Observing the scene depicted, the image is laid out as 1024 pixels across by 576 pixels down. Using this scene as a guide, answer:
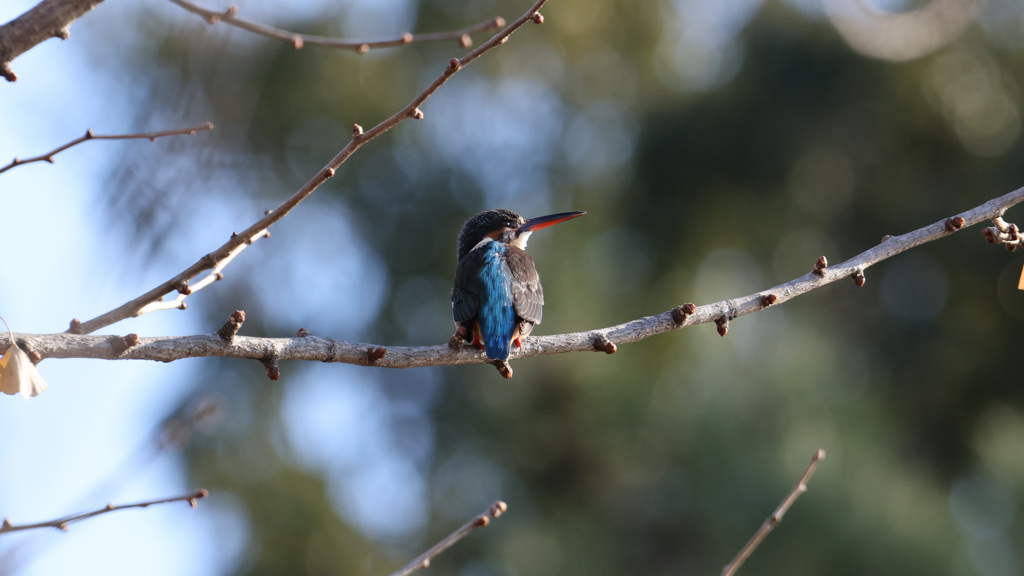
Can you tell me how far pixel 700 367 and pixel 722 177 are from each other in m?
4.28

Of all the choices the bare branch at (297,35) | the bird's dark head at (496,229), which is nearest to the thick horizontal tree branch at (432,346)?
the bare branch at (297,35)

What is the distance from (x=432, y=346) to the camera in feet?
9.40

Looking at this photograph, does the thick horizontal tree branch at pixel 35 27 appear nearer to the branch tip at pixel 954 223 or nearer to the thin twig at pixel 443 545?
the thin twig at pixel 443 545

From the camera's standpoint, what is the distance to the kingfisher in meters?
3.39

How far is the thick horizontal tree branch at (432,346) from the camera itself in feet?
6.51

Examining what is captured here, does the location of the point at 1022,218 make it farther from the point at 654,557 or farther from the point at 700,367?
the point at 654,557

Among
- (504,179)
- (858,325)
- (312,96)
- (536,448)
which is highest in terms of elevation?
(312,96)

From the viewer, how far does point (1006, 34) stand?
42.2ft

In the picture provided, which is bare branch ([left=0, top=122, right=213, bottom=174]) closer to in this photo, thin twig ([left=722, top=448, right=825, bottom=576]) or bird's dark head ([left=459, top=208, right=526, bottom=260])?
thin twig ([left=722, top=448, right=825, bottom=576])

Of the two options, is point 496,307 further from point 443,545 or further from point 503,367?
point 443,545

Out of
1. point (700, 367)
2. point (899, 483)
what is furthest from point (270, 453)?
point (899, 483)

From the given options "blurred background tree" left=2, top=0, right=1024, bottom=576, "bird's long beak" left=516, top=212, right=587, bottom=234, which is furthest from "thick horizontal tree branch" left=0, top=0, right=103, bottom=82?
"blurred background tree" left=2, top=0, right=1024, bottom=576

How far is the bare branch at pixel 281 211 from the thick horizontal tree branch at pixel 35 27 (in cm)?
51

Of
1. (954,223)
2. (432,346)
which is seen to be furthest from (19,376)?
(954,223)
